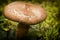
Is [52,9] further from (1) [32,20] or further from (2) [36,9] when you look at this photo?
(1) [32,20]

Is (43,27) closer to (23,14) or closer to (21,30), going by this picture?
(21,30)

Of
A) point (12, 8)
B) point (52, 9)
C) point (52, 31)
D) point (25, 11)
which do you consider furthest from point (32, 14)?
point (52, 9)

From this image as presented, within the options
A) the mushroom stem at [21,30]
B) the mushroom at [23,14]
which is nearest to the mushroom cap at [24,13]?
the mushroom at [23,14]

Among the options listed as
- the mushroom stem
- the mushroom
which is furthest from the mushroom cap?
the mushroom stem

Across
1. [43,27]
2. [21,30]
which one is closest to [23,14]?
[21,30]

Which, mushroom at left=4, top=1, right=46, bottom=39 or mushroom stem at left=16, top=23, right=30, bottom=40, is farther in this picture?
mushroom stem at left=16, top=23, right=30, bottom=40

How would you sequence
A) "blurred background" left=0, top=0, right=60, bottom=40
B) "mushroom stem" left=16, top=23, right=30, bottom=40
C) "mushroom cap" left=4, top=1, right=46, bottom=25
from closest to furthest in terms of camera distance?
1. "mushroom cap" left=4, top=1, right=46, bottom=25
2. "mushroom stem" left=16, top=23, right=30, bottom=40
3. "blurred background" left=0, top=0, right=60, bottom=40

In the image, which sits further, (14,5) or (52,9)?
(52,9)

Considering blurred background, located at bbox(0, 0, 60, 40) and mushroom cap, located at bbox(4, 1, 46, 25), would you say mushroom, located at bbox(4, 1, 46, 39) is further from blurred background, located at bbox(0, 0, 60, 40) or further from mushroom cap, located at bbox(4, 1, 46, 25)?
blurred background, located at bbox(0, 0, 60, 40)

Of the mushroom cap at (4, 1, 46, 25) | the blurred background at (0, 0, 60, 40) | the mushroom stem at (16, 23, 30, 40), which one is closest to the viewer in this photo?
the mushroom cap at (4, 1, 46, 25)
